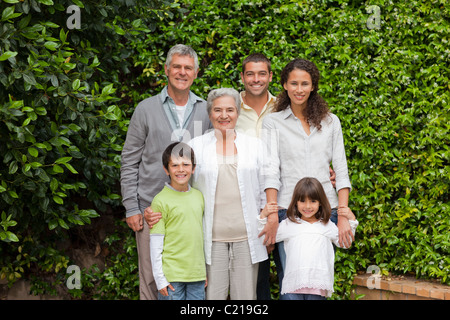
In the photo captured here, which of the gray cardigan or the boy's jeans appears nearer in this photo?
the boy's jeans

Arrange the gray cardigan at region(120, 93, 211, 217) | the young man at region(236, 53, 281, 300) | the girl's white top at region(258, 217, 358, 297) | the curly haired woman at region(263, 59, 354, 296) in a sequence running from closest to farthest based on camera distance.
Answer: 1. the girl's white top at region(258, 217, 358, 297)
2. the curly haired woman at region(263, 59, 354, 296)
3. the gray cardigan at region(120, 93, 211, 217)
4. the young man at region(236, 53, 281, 300)

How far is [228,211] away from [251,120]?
2.37 feet

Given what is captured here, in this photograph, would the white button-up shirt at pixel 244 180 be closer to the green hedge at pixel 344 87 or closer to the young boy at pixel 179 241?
the young boy at pixel 179 241

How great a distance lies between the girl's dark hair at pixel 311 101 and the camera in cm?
312

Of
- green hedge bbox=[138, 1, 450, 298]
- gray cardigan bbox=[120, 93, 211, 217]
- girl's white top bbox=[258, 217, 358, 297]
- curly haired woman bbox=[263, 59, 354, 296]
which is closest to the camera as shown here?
girl's white top bbox=[258, 217, 358, 297]

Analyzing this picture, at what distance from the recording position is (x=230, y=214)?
9.84ft

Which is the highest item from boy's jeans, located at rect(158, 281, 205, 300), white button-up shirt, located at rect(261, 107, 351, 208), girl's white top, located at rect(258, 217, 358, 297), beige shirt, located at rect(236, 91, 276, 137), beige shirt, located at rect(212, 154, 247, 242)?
beige shirt, located at rect(236, 91, 276, 137)

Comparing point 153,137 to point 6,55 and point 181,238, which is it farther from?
point 6,55

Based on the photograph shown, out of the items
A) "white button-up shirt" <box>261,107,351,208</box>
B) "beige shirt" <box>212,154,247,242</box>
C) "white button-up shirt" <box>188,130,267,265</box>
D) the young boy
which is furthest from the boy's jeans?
"white button-up shirt" <box>261,107,351,208</box>

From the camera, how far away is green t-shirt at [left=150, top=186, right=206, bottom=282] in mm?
2973

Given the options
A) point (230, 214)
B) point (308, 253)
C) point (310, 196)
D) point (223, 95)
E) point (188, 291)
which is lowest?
point (188, 291)

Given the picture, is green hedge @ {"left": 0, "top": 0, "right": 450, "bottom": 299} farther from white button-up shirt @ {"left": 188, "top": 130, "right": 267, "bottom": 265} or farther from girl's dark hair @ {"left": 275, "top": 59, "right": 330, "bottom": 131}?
girl's dark hair @ {"left": 275, "top": 59, "right": 330, "bottom": 131}

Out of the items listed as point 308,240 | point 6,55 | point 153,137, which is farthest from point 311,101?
point 6,55

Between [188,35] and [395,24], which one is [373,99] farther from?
[188,35]
